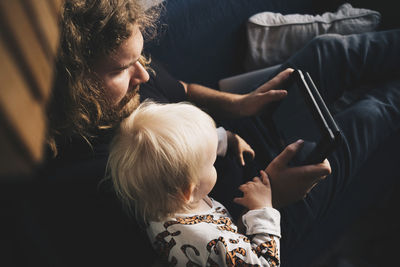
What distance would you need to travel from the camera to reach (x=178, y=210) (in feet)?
2.19

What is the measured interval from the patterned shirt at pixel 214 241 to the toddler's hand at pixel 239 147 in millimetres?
271

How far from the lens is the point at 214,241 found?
61 centimetres

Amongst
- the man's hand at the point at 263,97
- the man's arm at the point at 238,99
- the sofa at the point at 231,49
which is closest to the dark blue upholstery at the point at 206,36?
the sofa at the point at 231,49

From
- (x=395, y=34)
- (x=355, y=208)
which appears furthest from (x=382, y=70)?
(x=355, y=208)

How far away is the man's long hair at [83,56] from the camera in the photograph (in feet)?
1.92

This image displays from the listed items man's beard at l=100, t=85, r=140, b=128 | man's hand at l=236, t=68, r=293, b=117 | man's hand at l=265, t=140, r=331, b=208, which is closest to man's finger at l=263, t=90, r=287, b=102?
man's hand at l=236, t=68, r=293, b=117

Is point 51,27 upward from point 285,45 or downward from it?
upward

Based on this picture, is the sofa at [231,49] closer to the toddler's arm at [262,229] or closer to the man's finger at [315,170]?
the man's finger at [315,170]

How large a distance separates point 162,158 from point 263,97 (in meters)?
0.46

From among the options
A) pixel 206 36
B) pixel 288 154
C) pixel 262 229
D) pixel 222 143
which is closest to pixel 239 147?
pixel 222 143

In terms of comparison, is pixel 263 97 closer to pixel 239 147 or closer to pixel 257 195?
pixel 239 147

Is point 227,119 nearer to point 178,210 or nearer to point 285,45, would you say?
point 285,45

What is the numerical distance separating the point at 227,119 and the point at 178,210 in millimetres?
515

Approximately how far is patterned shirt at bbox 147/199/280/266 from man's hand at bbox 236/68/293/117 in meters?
0.37
